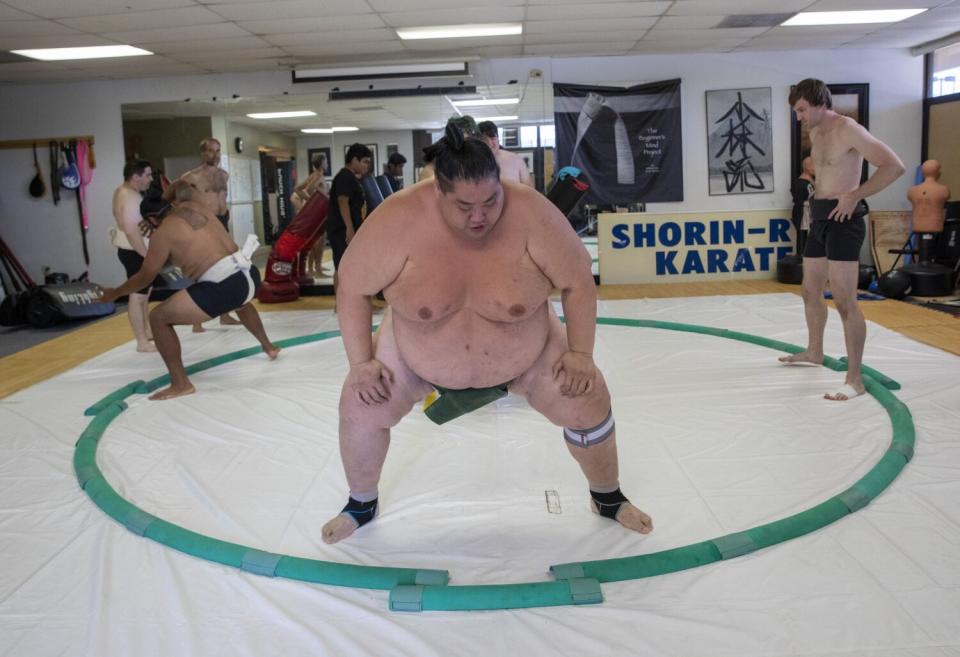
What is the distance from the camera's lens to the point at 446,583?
1826 millimetres

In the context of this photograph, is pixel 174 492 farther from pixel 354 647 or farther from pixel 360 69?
pixel 360 69

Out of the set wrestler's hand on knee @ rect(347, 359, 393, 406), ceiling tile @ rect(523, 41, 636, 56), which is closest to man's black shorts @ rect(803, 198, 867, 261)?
wrestler's hand on knee @ rect(347, 359, 393, 406)

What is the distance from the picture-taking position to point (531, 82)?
6910 millimetres

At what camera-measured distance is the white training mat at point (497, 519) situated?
162 cm

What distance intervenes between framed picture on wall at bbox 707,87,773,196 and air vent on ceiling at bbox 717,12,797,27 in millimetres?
1204

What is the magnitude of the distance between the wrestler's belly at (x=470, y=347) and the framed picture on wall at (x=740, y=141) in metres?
5.65

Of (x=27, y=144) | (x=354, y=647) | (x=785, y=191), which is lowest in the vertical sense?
(x=354, y=647)

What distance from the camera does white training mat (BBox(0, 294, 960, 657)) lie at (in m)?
1.62

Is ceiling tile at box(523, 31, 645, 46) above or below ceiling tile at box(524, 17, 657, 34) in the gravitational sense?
above

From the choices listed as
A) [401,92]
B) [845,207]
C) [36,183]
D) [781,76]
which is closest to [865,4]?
[781,76]

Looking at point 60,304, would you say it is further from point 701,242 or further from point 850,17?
point 850,17

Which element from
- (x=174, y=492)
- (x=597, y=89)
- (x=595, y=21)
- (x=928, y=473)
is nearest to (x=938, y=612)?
(x=928, y=473)

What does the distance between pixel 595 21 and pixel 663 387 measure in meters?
3.17

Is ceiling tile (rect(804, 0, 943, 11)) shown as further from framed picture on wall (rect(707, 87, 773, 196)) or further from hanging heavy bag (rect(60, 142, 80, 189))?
hanging heavy bag (rect(60, 142, 80, 189))
